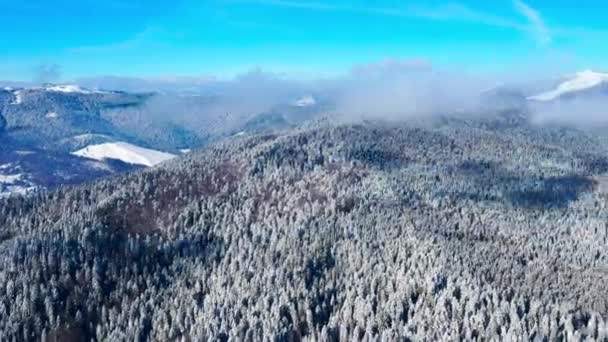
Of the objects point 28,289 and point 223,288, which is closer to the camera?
point 28,289

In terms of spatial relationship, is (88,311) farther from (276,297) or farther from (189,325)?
(276,297)

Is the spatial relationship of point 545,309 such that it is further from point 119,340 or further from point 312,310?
point 119,340

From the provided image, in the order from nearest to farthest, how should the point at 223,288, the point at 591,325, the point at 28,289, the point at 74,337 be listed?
the point at 591,325
the point at 74,337
the point at 28,289
the point at 223,288

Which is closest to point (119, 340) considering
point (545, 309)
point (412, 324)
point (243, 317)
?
point (243, 317)

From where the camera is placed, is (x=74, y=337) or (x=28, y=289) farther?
(x=28, y=289)

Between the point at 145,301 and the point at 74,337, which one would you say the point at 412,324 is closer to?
the point at 145,301

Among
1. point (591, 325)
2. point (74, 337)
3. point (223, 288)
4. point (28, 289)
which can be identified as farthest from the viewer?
point (223, 288)

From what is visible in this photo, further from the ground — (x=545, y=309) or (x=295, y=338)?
(x=545, y=309)

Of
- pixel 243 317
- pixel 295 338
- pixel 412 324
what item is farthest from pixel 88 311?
pixel 412 324
